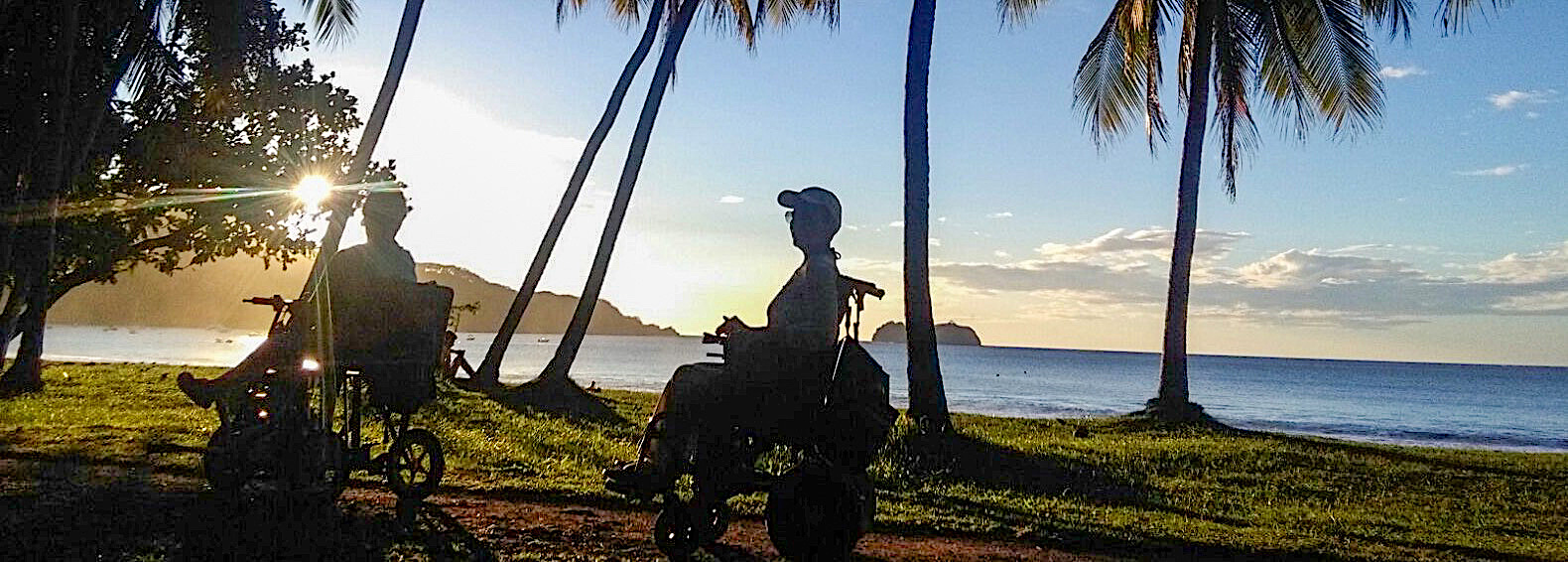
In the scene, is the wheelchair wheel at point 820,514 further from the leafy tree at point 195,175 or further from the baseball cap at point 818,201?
the leafy tree at point 195,175

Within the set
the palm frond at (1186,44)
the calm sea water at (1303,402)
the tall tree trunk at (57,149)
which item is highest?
the palm frond at (1186,44)

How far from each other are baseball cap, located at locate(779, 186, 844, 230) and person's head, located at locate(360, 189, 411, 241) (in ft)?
8.14

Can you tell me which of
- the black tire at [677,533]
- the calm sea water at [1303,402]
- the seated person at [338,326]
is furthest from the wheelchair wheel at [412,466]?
the calm sea water at [1303,402]

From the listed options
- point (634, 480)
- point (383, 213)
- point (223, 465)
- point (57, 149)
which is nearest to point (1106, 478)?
point (634, 480)

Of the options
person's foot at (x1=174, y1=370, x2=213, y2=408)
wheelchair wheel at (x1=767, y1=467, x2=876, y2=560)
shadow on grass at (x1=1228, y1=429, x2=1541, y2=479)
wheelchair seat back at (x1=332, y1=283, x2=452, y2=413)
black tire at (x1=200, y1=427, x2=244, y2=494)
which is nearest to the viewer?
wheelchair wheel at (x1=767, y1=467, x2=876, y2=560)

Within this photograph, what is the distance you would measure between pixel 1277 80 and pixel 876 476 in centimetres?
1052

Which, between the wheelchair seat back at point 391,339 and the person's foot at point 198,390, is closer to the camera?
the person's foot at point 198,390

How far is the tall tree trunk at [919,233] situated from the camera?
1407 cm

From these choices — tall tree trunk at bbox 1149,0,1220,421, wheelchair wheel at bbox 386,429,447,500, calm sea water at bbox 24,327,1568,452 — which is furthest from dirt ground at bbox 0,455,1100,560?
calm sea water at bbox 24,327,1568,452

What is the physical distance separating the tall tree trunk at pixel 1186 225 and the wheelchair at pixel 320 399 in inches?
533

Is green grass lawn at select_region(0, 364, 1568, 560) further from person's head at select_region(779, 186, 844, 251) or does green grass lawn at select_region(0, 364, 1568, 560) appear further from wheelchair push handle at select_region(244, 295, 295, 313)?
person's head at select_region(779, 186, 844, 251)

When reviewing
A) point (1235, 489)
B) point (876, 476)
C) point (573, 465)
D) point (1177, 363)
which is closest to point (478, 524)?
point (573, 465)

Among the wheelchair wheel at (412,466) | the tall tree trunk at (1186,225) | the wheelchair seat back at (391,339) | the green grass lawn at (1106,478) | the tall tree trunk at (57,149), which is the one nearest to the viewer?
the wheelchair seat back at (391,339)

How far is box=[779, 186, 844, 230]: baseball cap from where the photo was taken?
5.70 metres
